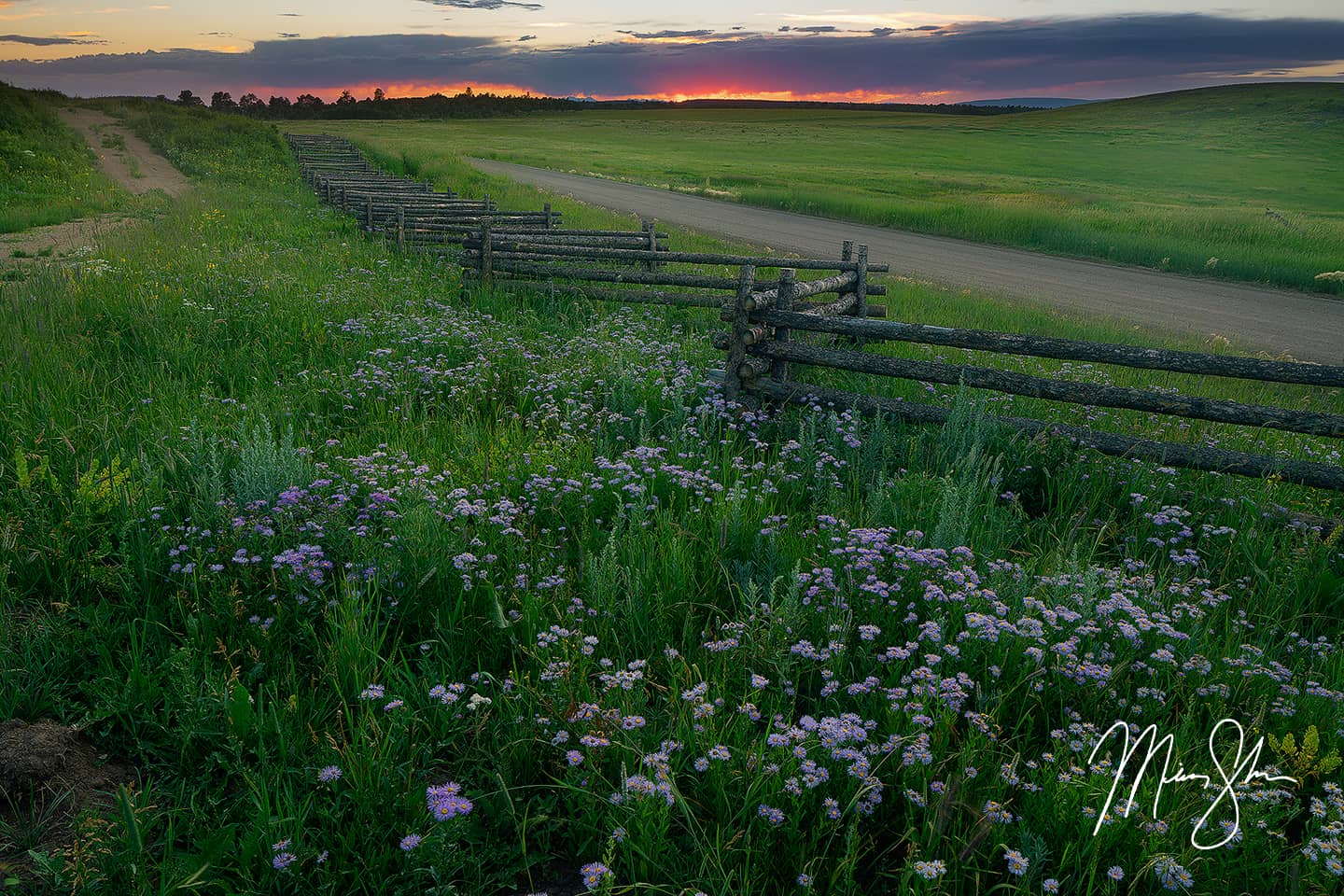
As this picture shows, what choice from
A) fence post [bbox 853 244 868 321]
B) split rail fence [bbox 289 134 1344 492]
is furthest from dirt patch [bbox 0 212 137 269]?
fence post [bbox 853 244 868 321]

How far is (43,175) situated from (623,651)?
29162 millimetres

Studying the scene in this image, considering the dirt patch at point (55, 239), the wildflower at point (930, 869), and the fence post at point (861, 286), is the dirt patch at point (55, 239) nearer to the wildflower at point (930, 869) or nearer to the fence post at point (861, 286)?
the fence post at point (861, 286)

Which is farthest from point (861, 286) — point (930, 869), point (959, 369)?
point (930, 869)

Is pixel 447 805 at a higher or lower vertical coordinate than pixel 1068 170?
lower

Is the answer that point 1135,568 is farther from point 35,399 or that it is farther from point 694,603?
point 35,399

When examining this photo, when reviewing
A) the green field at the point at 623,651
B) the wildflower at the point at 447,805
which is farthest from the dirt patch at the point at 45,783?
the wildflower at the point at 447,805

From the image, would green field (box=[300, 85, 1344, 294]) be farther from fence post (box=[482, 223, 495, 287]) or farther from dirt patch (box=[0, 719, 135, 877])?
dirt patch (box=[0, 719, 135, 877])

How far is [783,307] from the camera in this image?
718 cm

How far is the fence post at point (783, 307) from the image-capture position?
7090 mm

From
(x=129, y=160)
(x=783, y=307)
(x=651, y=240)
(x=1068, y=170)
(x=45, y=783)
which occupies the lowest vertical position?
(x=45, y=783)

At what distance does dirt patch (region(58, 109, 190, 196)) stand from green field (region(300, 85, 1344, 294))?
1060 cm

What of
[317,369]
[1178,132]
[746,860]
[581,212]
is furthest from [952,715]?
[1178,132]
